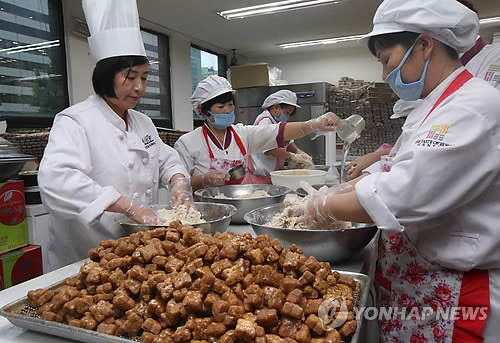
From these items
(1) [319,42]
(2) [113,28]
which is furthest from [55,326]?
(1) [319,42]

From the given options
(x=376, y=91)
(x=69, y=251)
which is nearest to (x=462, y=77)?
(x=69, y=251)

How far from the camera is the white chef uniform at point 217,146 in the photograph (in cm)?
270

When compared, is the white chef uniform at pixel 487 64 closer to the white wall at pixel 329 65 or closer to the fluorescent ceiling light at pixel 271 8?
the fluorescent ceiling light at pixel 271 8

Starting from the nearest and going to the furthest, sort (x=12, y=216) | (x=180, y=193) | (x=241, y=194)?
(x=180, y=193) → (x=241, y=194) → (x=12, y=216)

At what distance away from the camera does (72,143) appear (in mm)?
1590

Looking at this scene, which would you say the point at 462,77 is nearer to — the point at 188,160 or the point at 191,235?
the point at 191,235

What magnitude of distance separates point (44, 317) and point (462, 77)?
4.59ft

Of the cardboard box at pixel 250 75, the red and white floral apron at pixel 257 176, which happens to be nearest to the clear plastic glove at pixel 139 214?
the red and white floral apron at pixel 257 176

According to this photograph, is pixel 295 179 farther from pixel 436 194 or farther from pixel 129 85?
pixel 436 194

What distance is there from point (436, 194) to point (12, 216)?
275 cm

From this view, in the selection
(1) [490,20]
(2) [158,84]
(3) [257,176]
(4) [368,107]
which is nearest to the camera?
(3) [257,176]

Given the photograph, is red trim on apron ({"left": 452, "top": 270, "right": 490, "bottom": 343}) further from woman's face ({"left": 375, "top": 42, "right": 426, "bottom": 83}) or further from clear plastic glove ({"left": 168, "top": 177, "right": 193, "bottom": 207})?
clear plastic glove ({"left": 168, "top": 177, "right": 193, "bottom": 207})

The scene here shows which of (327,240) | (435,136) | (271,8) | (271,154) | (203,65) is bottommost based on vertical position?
(327,240)

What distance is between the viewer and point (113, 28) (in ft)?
5.68
